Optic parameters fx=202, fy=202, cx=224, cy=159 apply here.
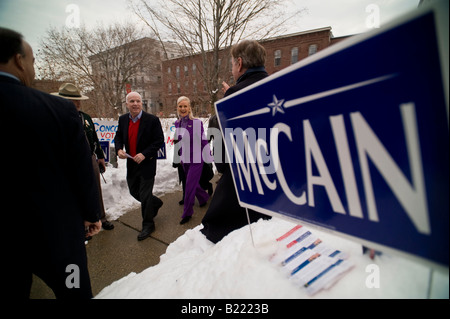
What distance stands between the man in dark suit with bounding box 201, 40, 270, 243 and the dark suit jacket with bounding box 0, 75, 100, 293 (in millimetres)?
1048

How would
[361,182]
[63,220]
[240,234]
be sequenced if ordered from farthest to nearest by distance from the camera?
[240,234], [63,220], [361,182]

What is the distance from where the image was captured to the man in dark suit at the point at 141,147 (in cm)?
293

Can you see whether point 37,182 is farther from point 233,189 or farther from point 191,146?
point 191,146

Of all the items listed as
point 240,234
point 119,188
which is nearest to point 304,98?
point 240,234

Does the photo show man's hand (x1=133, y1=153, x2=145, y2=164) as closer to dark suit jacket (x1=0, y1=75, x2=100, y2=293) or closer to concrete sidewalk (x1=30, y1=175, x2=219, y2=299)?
concrete sidewalk (x1=30, y1=175, x2=219, y2=299)

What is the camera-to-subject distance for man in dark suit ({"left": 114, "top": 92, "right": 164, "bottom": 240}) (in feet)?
9.62

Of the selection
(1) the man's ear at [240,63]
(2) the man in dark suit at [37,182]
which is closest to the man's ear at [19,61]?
(2) the man in dark suit at [37,182]

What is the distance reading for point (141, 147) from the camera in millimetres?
2959

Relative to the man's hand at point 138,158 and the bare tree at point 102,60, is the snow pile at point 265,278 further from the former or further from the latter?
the bare tree at point 102,60

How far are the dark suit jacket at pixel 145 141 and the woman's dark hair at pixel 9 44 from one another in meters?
1.72

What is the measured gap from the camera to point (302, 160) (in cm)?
89
